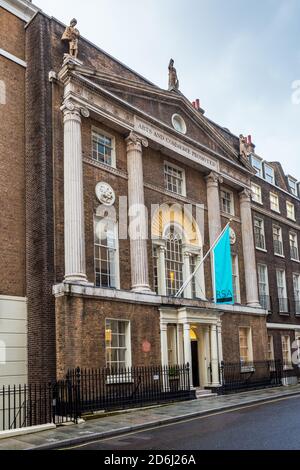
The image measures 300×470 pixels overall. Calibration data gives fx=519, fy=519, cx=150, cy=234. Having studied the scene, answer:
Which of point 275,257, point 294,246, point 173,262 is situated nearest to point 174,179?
point 173,262

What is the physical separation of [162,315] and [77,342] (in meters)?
4.59

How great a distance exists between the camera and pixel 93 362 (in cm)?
1716

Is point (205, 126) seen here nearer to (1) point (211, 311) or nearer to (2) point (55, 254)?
(1) point (211, 311)

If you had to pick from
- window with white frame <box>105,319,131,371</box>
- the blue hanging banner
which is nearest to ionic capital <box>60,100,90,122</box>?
window with white frame <box>105,319,131,371</box>

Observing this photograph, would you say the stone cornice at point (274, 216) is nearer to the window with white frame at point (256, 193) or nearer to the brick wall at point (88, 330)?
the window with white frame at point (256, 193)

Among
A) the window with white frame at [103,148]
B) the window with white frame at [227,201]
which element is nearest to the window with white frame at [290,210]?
the window with white frame at [227,201]

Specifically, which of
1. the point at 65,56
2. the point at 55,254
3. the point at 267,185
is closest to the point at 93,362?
the point at 55,254

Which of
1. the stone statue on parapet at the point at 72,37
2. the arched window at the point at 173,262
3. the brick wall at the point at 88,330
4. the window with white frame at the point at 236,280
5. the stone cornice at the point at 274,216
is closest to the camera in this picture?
the brick wall at the point at 88,330

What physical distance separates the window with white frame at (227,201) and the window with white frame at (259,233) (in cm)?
396

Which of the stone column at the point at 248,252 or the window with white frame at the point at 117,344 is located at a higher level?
the stone column at the point at 248,252

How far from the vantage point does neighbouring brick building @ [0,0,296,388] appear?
17375 mm

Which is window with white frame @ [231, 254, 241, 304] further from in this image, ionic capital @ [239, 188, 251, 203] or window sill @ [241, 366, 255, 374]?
ionic capital @ [239, 188, 251, 203]

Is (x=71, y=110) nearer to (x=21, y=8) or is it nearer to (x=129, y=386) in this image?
(x=21, y=8)

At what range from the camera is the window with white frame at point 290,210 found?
36.5 metres
